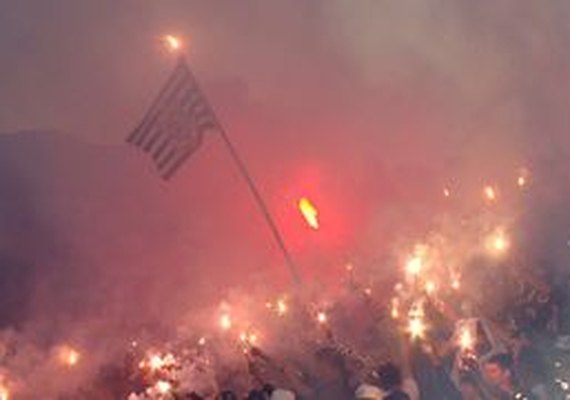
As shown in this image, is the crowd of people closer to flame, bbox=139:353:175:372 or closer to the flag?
the flag

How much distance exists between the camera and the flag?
21109 mm

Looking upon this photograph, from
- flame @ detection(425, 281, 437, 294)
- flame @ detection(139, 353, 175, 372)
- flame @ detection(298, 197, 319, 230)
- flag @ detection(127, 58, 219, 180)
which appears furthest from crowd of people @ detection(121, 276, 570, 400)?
flame @ detection(298, 197, 319, 230)

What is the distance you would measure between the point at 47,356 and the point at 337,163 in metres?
13.1

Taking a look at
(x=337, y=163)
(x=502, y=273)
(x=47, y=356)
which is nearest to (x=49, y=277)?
(x=47, y=356)

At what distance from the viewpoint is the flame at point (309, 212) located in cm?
3058

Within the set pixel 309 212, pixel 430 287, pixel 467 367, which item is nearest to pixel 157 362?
pixel 309 212

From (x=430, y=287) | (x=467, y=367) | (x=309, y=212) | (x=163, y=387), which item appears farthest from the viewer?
(x=309, y=212)

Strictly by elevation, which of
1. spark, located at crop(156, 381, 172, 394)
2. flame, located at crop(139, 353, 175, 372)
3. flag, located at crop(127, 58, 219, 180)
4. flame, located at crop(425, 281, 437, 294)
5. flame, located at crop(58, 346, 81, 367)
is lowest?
flame, located at crop(425, 281, 437, 294)

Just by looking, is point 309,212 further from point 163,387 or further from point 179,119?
point 163,387

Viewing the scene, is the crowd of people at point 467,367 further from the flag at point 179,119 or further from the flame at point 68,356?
the flame at point 68,356

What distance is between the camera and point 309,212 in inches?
1206

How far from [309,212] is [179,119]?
1010 cm

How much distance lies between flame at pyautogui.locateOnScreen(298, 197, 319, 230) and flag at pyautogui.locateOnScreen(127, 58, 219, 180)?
31.2 ft

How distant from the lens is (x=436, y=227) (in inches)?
1014
